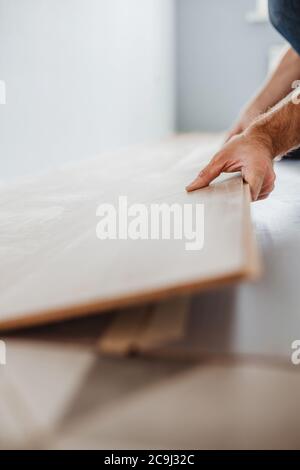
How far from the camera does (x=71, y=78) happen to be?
213 centimetres

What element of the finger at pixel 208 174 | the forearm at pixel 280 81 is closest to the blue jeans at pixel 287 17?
the forearm at pixel 280 81

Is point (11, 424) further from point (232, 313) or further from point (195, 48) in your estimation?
point (195, 48)

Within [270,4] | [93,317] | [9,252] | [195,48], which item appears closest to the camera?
[93,317]

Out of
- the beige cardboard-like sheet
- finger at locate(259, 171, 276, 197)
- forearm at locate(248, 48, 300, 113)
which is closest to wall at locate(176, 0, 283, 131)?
forearm at locate(248, 48, 300, 113)

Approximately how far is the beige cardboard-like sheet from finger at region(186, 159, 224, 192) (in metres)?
0.02

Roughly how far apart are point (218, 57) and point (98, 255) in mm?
4153

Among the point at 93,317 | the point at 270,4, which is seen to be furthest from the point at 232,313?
the point at 270,4

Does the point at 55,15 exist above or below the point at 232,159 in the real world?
above

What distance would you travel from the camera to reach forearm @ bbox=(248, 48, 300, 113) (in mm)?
2006

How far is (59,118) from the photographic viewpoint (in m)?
2.04

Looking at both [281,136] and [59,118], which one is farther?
[59,118]

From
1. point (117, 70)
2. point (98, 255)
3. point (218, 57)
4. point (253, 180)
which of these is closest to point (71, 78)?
point (117, 70)
